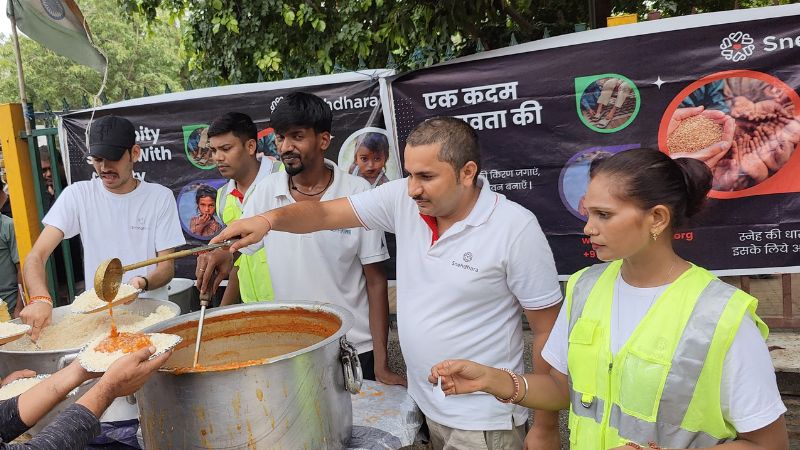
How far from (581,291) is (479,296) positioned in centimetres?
40

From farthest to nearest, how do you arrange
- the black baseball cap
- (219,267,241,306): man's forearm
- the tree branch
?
the tree branch
(219,267,241,306): man's forearm
the black baseball cap

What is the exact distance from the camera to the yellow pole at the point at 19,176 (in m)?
4.62

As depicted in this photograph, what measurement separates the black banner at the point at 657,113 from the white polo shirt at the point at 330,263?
1.23 m

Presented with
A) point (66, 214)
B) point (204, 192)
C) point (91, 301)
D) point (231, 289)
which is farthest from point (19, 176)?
point (91, 301)

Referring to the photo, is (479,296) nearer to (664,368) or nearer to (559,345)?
(559,345)

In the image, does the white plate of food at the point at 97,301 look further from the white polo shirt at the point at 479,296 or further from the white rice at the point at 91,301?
the white polo shirt at the point at 479,296

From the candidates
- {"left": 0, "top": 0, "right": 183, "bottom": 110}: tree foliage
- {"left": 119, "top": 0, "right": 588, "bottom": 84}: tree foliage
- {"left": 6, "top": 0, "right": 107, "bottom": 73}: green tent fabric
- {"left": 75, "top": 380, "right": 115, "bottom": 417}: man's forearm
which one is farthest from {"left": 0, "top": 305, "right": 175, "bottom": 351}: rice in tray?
{"left": 0, "top": 0, "right": 183, "bottom": 110}: tree foliage

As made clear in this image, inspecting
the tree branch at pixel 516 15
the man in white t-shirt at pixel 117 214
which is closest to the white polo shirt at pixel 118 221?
the man in white t-shirt at pixel 117 214

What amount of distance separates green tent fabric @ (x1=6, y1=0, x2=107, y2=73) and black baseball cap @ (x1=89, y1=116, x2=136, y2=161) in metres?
1.72

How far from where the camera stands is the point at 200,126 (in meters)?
4.20

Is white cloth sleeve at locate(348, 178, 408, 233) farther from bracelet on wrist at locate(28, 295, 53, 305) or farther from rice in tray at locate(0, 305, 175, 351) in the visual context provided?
bracelet on wrist at locate(28, 295, 53, 305)

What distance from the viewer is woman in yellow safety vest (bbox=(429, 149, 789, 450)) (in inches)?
54.4

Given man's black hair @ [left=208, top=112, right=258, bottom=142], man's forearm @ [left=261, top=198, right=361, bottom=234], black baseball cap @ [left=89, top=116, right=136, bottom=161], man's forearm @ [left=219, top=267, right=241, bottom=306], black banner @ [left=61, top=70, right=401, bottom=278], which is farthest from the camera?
black banner @ [left=61, top=70, right=401, bottom=278]

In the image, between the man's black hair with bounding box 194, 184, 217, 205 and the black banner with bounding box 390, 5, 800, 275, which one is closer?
the black banner with bounding box 390, 5, 800, 275
